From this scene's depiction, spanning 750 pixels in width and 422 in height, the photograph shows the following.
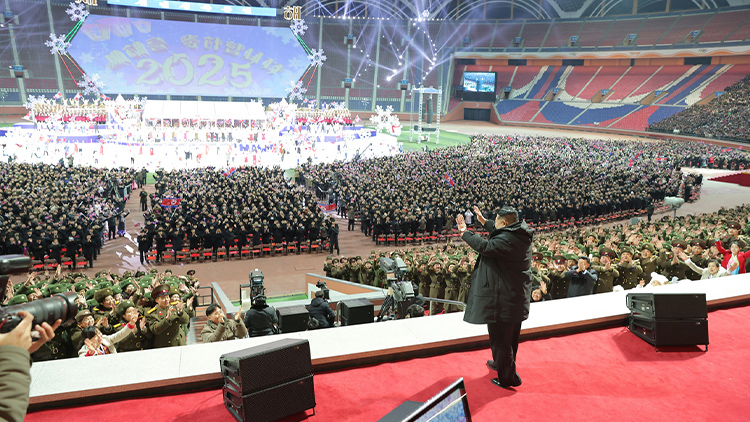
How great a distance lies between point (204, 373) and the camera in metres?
4.47

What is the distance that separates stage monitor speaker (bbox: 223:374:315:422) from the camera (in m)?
3.90

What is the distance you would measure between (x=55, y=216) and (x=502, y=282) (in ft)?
62.1

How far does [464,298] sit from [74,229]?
13.9 m

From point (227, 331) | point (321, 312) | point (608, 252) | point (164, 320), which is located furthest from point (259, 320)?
point (608, 252)

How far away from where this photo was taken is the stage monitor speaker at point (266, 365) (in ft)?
12.7

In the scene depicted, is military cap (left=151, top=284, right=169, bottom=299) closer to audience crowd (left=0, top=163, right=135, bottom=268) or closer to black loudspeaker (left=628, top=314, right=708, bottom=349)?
black loudspeaker (left=628, top=314, right=708, bottom=349)

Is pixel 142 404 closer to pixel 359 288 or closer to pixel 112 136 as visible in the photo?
pixel 359 288

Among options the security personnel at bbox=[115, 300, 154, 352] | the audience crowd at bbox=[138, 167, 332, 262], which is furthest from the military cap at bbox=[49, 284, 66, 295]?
the audience crowd at bbox=[138, 167, 332, 262]

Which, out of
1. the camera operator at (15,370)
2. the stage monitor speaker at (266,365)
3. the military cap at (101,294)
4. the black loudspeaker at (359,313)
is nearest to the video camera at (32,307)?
the camera operator at (15,370)

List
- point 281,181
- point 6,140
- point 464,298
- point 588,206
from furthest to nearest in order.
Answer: point 6,140, point 281,181, point 588,206, point 464,298

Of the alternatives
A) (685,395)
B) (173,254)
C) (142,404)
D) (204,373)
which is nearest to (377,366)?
(204,373)

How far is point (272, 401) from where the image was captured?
4.02 metres

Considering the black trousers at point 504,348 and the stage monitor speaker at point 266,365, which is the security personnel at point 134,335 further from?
the black trousers at point 504,348

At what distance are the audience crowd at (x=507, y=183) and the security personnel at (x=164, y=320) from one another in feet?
42.7
